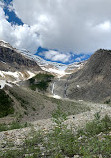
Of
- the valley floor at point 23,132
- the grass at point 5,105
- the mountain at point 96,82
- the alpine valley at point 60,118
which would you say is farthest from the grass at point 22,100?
the mountain at point 96,82

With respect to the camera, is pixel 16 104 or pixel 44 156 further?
pixel 16 104

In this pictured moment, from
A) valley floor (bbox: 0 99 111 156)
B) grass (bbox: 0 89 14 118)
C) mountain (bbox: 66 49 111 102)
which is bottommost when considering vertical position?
valley floor (bbox: 0 99 111 156)

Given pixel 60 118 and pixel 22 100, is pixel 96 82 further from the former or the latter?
pixel 60 118

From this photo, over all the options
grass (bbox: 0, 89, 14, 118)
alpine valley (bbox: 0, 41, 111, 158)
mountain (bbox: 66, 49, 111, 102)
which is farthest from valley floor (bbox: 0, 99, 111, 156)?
mountain (bbox: 66, 49, 111, 102)

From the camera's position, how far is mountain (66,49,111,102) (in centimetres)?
10263

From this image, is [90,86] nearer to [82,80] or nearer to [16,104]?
[82,80]

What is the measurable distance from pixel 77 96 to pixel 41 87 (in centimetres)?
6063

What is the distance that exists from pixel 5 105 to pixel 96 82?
8668 centimetres

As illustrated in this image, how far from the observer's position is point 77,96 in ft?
389

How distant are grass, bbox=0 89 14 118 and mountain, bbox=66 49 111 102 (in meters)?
65.4

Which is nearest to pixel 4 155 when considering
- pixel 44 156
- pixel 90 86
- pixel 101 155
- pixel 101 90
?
pixel 44 156

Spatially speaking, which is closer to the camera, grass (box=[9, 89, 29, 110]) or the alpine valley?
the alpine valley

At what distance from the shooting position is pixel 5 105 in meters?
41.6

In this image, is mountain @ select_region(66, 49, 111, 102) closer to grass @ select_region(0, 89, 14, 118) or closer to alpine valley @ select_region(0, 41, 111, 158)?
alpine valley @ select_region(0, 41, 111, 158)
